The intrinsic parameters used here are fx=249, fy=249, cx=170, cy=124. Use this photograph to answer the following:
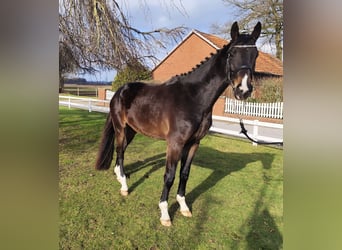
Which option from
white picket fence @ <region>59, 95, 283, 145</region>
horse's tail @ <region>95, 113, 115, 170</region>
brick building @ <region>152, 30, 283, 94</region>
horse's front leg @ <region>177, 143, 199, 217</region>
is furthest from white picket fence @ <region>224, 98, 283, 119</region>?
horse's tail @ <region>95, 113, 115, 170</region>

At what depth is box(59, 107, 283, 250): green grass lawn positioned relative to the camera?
1140 mm

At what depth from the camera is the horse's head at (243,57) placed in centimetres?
100

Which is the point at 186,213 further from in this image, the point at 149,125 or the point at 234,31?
the point at 234,31

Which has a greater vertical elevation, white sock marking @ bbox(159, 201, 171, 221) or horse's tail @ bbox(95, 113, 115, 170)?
horse's tail @ bbox(95, 113, 115, 170)

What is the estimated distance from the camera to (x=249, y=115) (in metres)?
1.30

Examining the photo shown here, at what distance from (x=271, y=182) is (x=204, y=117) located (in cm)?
50

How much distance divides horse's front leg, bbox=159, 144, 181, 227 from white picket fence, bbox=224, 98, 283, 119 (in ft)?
1.13

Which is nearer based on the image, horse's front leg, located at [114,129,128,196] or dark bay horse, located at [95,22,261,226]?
dark bay horse, located at [95,22,261,226]

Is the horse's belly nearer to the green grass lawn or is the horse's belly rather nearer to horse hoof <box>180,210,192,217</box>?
the green grass lawn

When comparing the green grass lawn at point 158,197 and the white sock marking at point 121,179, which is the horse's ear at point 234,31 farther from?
the white sock marking at point 121,179

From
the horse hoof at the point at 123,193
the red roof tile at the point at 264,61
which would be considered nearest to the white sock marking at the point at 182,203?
the horse hoof at the point at 123,193

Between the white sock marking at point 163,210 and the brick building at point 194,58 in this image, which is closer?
the brick building at point 194,58

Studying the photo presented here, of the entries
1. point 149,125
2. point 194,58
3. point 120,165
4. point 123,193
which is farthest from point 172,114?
point 123,193
